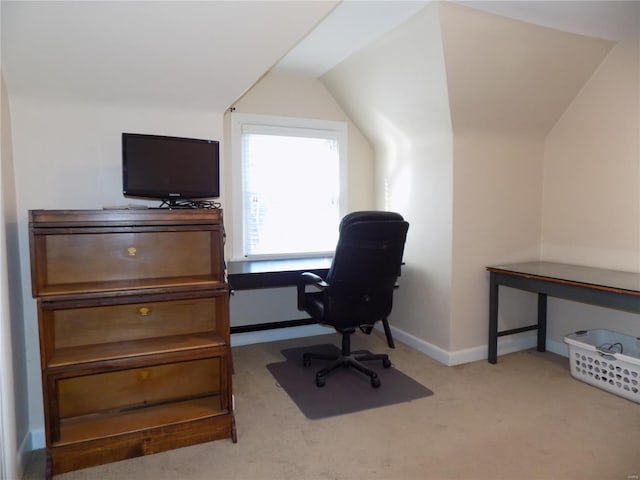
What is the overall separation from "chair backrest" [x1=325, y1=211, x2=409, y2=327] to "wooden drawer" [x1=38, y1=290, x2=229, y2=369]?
752mm

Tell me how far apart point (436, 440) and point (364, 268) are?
1.02 metres

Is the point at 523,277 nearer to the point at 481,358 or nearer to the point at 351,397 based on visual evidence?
the point at 481,358

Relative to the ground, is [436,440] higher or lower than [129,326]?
lower

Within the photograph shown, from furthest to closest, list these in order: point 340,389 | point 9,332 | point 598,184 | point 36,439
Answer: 1. point 598,184
2. point 340,389
3. point 36,439
4. point 9,332

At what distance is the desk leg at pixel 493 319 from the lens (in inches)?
122

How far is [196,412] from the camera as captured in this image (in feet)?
7.04

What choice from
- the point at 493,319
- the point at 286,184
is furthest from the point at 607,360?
the point at 286,184

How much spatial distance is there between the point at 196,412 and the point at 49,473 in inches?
25.8

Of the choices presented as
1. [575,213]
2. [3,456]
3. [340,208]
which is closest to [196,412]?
[3,456]

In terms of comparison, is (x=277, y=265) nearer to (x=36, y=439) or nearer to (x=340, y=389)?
(x=340, y=389)

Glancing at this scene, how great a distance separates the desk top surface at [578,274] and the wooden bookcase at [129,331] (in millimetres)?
2048

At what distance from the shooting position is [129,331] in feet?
7.16

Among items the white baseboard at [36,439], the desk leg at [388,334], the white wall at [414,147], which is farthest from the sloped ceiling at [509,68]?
the white baseboard at [36,439]

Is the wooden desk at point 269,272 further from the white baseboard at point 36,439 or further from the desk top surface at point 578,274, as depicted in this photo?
the desk top surface at point 578,274
